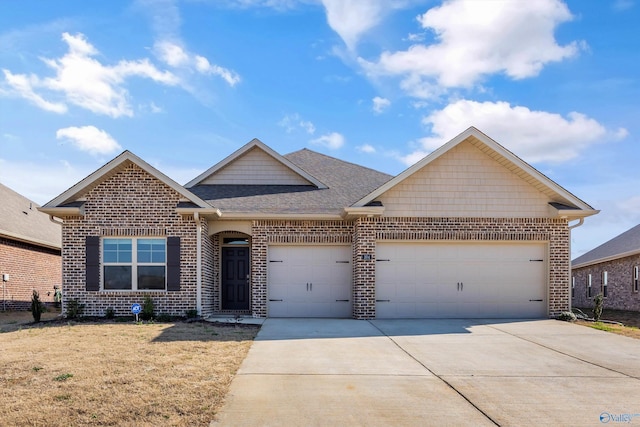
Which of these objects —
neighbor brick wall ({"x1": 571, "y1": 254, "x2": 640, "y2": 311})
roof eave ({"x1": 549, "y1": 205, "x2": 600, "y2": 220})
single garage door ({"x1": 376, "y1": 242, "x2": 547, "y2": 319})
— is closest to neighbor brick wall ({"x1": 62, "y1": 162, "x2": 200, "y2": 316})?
single garage door ({"x1": 376, "y1": 242, "x2": 547, "y2": 319})

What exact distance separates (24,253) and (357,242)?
1304 cm

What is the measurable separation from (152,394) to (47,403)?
1130mm

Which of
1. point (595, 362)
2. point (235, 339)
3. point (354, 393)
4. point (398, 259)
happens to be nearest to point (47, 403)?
point (354, 393)

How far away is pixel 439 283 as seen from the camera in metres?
13.6

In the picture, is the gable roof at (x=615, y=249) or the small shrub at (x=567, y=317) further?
the gable roof at (x=615, y=249)

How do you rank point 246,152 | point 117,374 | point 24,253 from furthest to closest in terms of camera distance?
1. point 24,253
2. point 246,152
3. point 117,374

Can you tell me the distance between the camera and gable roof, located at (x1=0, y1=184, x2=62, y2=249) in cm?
1722

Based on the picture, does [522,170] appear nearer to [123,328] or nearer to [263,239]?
[263,239]

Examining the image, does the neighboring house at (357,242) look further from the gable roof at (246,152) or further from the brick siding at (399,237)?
the gable roof at (246,152)

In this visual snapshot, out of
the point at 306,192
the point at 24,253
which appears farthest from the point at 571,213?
the point at 24,253

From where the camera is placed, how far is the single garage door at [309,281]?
13953 millimetres

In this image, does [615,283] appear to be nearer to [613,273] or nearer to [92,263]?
[613,273]

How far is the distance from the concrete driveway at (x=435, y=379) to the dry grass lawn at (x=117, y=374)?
1.42 ft

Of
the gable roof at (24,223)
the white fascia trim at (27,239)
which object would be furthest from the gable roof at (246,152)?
the gable roof at (24,223)
